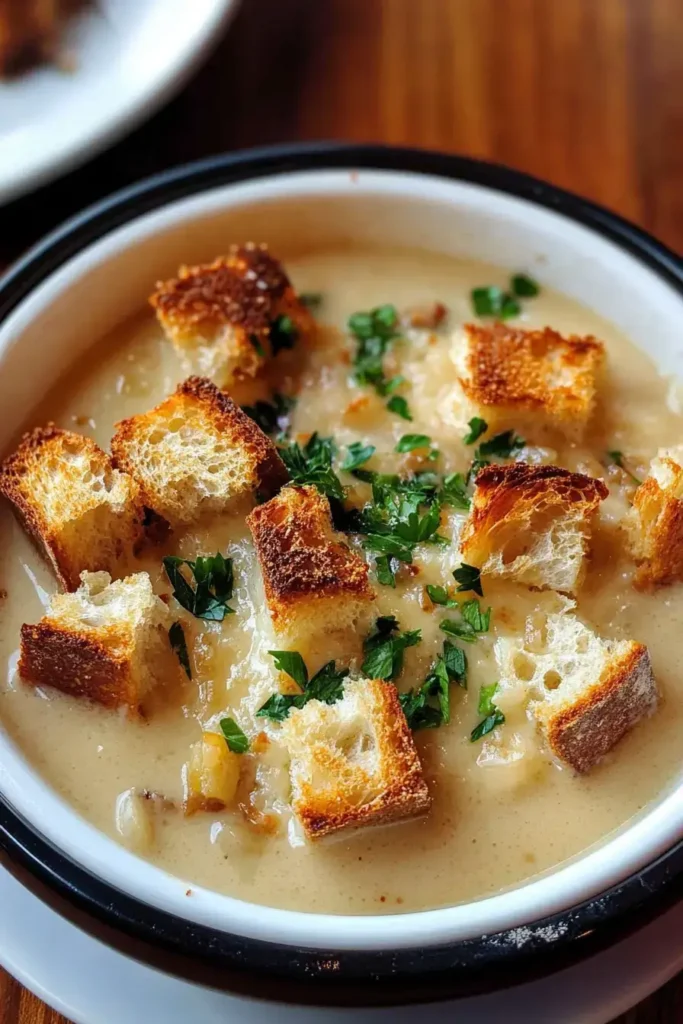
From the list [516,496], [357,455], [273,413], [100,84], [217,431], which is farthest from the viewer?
[100,84]

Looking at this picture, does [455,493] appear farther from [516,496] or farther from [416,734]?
[416,734]

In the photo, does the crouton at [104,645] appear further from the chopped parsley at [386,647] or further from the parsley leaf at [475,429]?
the parsley leaf at [475,429]

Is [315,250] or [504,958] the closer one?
[504,958]

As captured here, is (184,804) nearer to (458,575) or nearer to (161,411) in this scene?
(458,575)

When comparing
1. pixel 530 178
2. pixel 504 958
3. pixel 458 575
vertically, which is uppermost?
pixel 530 178

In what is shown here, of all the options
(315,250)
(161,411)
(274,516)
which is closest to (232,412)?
(161,411)

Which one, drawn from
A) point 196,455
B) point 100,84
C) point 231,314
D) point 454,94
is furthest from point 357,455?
point 454,94

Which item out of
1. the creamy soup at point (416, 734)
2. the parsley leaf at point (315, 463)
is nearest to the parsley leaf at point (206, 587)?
the creamy soup at point (416, 734)
